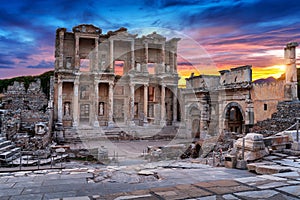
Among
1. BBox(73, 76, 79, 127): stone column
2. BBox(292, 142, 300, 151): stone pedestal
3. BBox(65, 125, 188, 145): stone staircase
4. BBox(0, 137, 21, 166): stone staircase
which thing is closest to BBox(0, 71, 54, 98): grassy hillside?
BBox(73, 76, 79, 127): stone column

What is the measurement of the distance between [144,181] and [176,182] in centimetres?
65

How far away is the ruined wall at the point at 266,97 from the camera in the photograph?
715 inches

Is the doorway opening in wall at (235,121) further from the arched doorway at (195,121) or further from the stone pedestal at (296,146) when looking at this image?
the stone pedestal at (296,146)

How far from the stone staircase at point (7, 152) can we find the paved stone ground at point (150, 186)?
17.3 ft

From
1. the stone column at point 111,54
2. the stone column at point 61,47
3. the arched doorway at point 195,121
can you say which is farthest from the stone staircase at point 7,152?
the arched doorway at point 195,121

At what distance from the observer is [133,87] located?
2931cm

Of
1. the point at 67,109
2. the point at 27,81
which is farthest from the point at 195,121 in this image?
the point at 27,81

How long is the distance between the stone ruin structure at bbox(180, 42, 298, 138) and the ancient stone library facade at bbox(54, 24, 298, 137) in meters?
0.08

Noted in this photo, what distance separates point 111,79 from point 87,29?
5.74 m

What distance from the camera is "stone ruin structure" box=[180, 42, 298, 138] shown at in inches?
687

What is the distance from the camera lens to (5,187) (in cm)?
502

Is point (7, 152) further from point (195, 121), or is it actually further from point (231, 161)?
point (195, 121)

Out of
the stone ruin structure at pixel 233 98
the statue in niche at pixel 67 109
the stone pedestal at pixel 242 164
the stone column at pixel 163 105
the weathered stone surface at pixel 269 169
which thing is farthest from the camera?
the stone column at pixel 163 105

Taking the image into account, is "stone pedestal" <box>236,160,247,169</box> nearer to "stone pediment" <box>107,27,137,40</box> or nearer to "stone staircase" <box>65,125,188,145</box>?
"stone staircase" <box>65,125,188,145</box>
